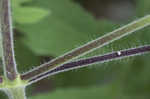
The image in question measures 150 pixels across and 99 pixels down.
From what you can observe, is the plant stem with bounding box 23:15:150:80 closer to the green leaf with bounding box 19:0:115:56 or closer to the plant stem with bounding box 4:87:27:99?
the plant stem with bounding box 4:87:27:99

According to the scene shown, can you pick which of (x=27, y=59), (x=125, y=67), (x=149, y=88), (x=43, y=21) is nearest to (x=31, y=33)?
(x=43, y=21)

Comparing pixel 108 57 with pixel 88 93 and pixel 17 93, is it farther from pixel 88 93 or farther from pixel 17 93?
pixel 88 93

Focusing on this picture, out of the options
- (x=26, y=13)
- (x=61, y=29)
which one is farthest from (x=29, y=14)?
(x=61, y=29)

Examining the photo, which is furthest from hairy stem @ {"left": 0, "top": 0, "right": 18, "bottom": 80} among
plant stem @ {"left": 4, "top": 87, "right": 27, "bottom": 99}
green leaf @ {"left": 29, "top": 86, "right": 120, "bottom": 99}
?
green leaf @ {"left": 29, "top": 86, "right": 120, "bottom": 99}


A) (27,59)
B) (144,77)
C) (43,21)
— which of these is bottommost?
(144,77)

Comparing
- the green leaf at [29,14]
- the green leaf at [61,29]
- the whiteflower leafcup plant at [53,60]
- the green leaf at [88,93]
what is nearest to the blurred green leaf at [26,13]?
the green leaf at [29,14]

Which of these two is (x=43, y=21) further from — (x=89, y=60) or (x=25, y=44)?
(x=89, y=60)

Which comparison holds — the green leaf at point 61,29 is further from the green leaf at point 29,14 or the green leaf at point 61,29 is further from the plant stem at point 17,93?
the plant stem at point 17,93

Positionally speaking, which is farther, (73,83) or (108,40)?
(73,83)
